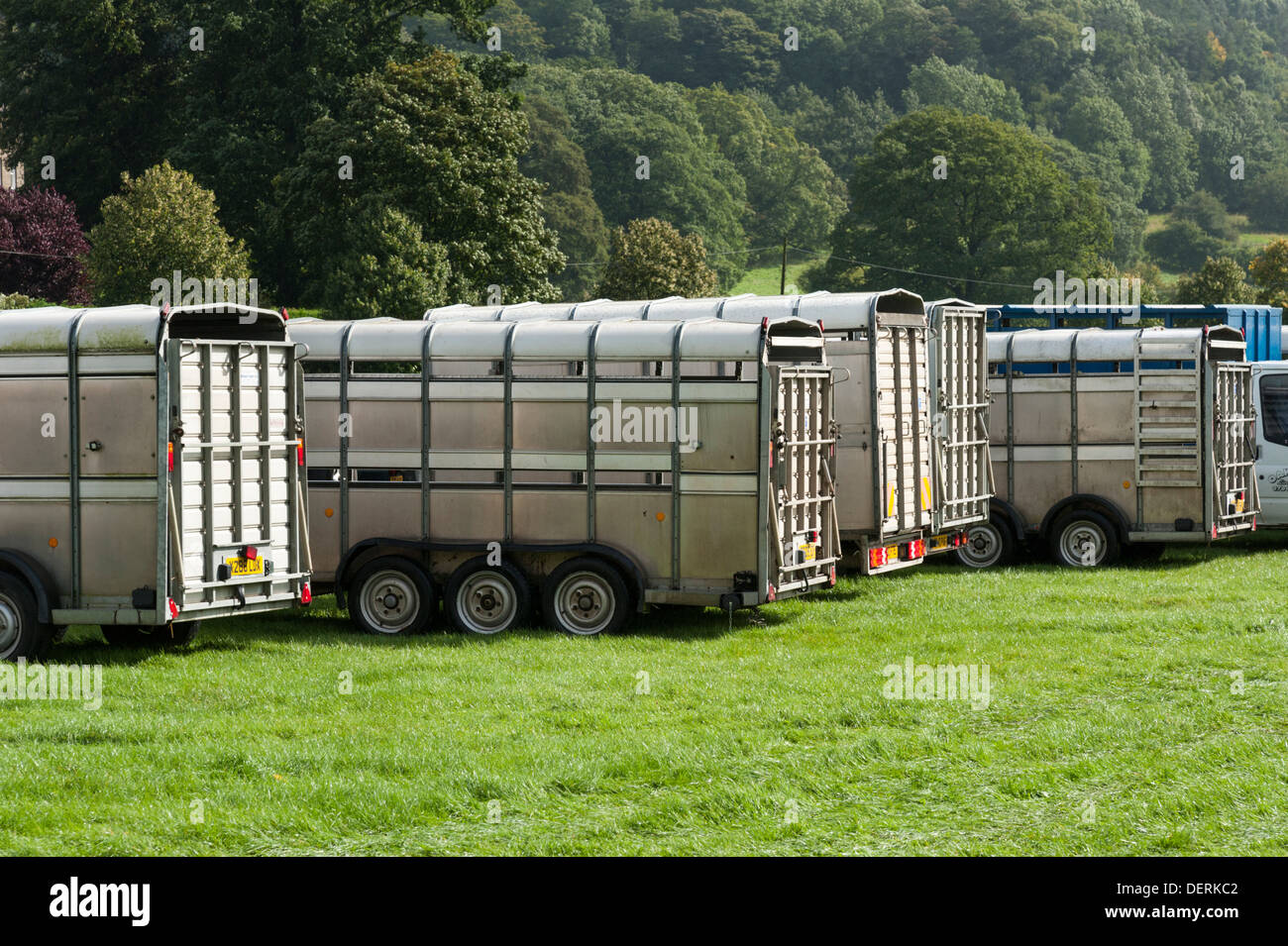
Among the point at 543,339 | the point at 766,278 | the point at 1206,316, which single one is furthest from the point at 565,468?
the point at 766,278

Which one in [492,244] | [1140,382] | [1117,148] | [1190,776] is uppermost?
[1117,148]

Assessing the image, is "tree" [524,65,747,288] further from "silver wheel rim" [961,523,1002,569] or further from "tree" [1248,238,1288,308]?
"silver wheel rim" [961,523,1002,569]

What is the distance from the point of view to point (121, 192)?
5956 centimetres

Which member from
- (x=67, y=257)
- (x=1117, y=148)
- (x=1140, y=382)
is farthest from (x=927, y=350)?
(x=1117, y=148)

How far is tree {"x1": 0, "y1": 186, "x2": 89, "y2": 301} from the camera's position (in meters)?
54.2

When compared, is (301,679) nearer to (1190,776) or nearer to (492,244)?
(1190,776)

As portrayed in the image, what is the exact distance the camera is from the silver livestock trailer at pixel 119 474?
1295 centimetres

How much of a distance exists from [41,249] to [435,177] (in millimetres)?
16716

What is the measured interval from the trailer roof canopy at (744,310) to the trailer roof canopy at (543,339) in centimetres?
105

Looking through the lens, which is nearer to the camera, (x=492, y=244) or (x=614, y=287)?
(x=492, y=244)

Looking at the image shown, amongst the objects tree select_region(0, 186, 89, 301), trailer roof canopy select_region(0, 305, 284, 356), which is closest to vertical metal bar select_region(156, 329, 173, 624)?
trailer roof canopy select_region(0, 305, 284, 356)
